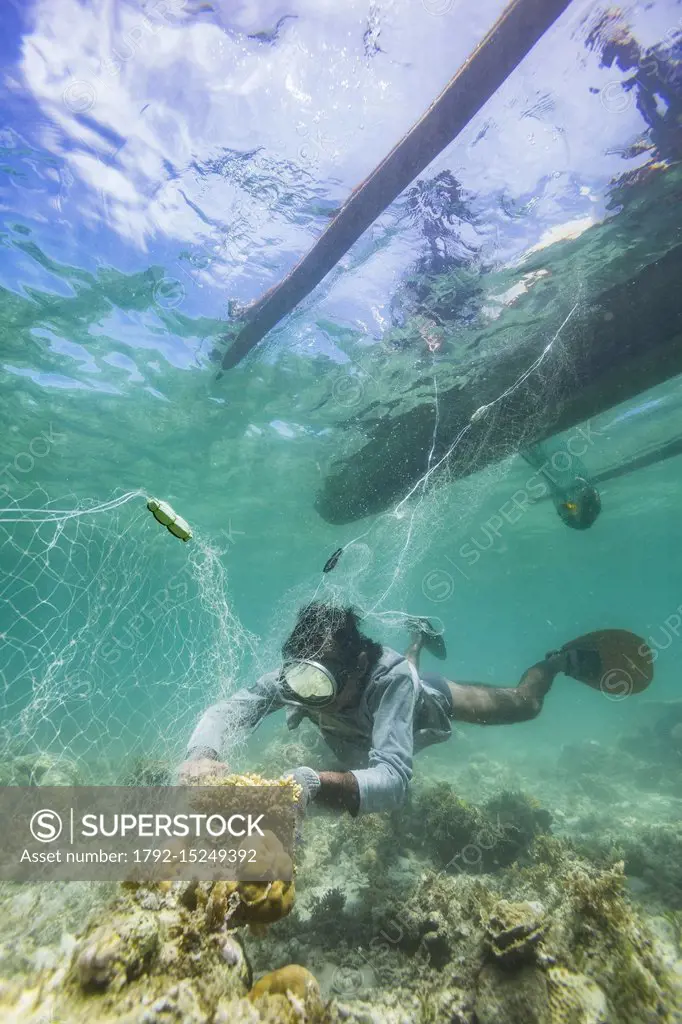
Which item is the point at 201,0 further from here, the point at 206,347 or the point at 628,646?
the point at 628,646

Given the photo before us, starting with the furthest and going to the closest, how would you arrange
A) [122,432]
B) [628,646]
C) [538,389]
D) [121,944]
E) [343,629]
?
[122,432]
[538,389]
[628,646]
[343,629]
[121,944]

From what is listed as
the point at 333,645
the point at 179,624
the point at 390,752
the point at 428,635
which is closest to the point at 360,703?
the point at 333,645

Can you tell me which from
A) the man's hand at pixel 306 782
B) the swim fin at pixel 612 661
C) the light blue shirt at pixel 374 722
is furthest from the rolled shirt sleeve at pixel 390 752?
the swim fin at pixel 612 661

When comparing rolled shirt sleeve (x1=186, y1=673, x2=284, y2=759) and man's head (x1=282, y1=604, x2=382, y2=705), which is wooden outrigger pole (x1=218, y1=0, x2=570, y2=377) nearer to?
man's head (x1=282, y1=604, x2=382, y2=705)

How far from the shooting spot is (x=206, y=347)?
11656 mm

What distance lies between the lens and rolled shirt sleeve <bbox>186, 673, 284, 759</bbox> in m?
3.67

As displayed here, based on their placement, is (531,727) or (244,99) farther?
(531,727)

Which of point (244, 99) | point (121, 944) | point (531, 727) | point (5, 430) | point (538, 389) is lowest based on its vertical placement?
point (531, 727)

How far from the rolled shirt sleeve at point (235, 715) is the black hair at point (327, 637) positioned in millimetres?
400

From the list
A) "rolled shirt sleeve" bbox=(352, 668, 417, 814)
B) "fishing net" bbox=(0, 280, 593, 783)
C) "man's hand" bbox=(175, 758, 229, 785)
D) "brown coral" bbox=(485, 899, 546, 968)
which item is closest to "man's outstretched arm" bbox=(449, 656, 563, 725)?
"fishing net" bbox=(0, 280, 593, 783)

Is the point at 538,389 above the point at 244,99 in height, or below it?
above

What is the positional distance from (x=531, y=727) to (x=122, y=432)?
5614cm

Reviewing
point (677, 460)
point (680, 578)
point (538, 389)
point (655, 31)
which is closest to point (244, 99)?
point (655, 31)

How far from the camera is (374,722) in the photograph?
4062mm
